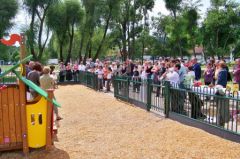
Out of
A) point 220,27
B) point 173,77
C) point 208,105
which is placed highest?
point 220,27

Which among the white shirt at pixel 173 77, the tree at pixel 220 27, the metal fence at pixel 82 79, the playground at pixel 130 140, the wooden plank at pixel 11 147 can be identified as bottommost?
the playground at pixel 130 140

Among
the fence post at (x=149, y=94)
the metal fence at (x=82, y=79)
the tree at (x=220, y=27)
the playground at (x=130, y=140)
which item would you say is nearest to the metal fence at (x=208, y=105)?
the playground at (x=130, y=140)

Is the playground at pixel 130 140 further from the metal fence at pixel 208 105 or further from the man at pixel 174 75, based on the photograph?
the man at pixel 174 75

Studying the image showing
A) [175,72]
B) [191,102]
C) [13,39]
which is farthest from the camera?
[175,72]

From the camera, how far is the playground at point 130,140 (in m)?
6.88

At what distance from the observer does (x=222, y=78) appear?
447 inches

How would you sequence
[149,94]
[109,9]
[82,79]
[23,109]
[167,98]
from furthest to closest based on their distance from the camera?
1. [109,9]
2. [82,79]
3. [149,94]
4. [167,98]
5. [23,109]

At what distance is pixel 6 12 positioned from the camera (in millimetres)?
35781

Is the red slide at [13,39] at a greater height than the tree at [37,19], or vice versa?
the tree at [37,19]

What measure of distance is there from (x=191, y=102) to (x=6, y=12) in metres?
30.5

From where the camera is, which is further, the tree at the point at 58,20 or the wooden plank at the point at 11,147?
the tree at the point at 58,20

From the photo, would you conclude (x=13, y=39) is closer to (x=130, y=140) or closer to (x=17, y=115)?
(x=17, y=115)

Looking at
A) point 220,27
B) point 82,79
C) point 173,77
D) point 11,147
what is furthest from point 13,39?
point 220,27

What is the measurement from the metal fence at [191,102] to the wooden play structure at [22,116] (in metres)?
3.78
